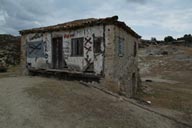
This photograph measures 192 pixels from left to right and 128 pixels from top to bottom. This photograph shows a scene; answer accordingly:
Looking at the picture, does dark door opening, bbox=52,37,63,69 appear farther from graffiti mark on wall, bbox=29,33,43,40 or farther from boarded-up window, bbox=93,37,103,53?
boarded-up window, bbox=93,37,103,53

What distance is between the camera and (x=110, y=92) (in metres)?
10.2

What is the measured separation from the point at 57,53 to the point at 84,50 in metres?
2.40

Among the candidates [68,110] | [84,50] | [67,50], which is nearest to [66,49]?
[67,50]

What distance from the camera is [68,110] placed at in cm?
758

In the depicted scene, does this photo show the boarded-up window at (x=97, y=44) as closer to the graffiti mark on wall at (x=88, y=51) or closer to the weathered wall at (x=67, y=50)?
the weathered wall at (x=67, y=50)

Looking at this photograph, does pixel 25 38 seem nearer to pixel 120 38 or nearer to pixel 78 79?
pixel 78 79

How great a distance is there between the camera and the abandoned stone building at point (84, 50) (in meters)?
11.1

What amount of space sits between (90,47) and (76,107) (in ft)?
15.2

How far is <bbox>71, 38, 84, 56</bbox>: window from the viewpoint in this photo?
40.6 feet

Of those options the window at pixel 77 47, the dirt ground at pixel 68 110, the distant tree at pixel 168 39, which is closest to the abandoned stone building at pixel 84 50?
the window at pixel 77 47

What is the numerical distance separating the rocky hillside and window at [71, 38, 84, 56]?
18793mm

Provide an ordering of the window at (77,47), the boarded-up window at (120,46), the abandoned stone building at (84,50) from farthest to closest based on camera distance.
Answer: the window at (77,47) → the boarded-up window at (120,46) → the abandoned stone building at (84,50)

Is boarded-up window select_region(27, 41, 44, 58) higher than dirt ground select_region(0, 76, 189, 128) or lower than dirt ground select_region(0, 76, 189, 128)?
higher

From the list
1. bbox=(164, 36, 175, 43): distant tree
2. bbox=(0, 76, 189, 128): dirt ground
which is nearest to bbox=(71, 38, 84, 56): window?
bbox=(0, 76, 189, 128): dirt ground
